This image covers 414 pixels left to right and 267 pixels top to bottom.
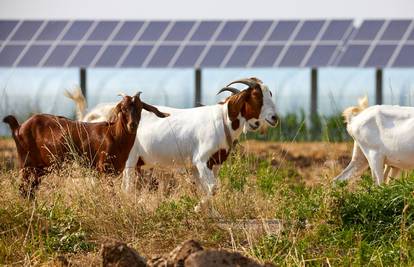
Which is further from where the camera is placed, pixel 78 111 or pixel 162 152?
pixel 78 111

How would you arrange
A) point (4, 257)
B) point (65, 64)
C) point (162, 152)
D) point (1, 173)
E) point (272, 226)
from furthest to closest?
point (65, 64), point (162, 152), point (1, 173), point (272, 226), point (4, 257)

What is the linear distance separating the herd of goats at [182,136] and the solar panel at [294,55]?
1107cm

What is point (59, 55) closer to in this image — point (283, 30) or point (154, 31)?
point (154, 31)

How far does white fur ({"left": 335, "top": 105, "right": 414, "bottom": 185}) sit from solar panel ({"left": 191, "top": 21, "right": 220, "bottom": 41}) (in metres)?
13.0

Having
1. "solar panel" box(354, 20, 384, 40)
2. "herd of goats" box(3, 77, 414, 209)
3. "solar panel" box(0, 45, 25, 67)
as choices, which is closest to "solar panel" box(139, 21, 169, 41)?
"solar panel" box(0, 45, 25, 67)

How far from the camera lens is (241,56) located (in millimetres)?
26406

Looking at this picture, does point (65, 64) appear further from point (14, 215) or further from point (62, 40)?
point (14, 215)

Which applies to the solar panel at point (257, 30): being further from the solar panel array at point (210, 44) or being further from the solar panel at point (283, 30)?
the solar panel at point (283, 30)

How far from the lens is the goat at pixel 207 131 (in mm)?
13250

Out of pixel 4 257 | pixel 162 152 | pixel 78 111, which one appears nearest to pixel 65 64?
pixel 78 111

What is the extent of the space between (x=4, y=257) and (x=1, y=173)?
1.81 metres

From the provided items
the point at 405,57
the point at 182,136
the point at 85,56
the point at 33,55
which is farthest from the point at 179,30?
the point at 182,136

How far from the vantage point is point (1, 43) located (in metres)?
28.1

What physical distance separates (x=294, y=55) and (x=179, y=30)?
278 centimetres
